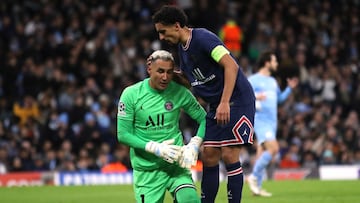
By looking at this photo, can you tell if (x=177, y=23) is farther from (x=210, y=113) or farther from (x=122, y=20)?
(x=122, y=20)

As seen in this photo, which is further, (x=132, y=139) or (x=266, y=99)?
(x=266, y=99)

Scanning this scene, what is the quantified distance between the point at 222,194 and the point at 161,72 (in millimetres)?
6234

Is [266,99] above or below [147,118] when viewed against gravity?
above

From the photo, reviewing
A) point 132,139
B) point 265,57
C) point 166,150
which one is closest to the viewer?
point 166,150

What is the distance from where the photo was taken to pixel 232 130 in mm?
9508

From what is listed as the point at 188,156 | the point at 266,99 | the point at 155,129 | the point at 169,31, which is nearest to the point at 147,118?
the point at 155,129

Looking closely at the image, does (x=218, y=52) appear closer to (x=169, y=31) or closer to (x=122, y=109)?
(x=169, y=31)

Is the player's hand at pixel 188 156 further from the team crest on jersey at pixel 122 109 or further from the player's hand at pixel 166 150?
the team crest on jersey at pixel 122 109

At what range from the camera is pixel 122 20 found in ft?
83.6

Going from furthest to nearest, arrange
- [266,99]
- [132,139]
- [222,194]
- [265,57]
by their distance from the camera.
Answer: [266,99]
[265,57]
[222,194]
[132,139]

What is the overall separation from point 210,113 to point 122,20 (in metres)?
16.1

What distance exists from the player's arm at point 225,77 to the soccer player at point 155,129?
426 mm

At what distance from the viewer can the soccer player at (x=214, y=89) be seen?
9.19 m

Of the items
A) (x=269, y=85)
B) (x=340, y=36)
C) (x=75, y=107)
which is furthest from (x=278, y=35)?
(x=269, y=85)
